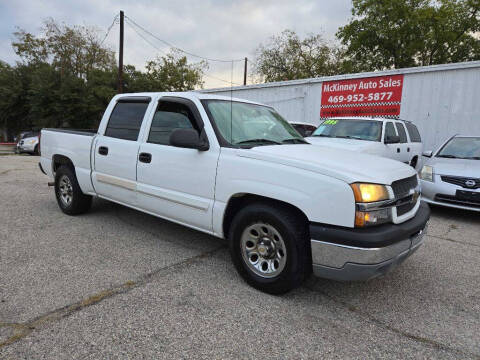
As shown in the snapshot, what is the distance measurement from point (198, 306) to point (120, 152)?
2224mm

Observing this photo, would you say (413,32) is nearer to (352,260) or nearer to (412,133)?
(412,133)

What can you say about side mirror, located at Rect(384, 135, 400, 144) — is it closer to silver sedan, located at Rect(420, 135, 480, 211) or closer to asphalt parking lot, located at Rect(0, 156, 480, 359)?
silver sedan, located at Rect(420, 135, 480, 211)

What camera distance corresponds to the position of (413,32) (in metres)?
28.9

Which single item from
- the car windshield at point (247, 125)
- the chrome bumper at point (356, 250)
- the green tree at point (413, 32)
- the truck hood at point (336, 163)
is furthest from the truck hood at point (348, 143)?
the green tree at point (413, 32)

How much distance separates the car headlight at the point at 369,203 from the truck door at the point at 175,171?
1.33m

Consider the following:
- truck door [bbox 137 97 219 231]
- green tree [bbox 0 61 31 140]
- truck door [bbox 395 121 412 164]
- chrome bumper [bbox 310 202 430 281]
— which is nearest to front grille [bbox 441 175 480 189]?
truck door [bbox 395 121 412 164]

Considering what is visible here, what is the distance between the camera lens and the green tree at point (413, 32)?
2809cm

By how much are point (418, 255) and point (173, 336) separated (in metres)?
3.10

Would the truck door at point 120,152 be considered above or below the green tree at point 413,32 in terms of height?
below

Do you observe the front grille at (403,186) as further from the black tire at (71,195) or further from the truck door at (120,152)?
the black tire at (71,195)

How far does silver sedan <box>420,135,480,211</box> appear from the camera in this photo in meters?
5.54

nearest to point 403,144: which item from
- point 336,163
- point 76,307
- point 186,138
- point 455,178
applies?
point 455,178

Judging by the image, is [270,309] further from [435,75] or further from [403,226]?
[435,75]

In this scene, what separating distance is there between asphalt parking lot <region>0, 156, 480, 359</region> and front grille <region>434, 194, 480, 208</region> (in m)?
1.60
